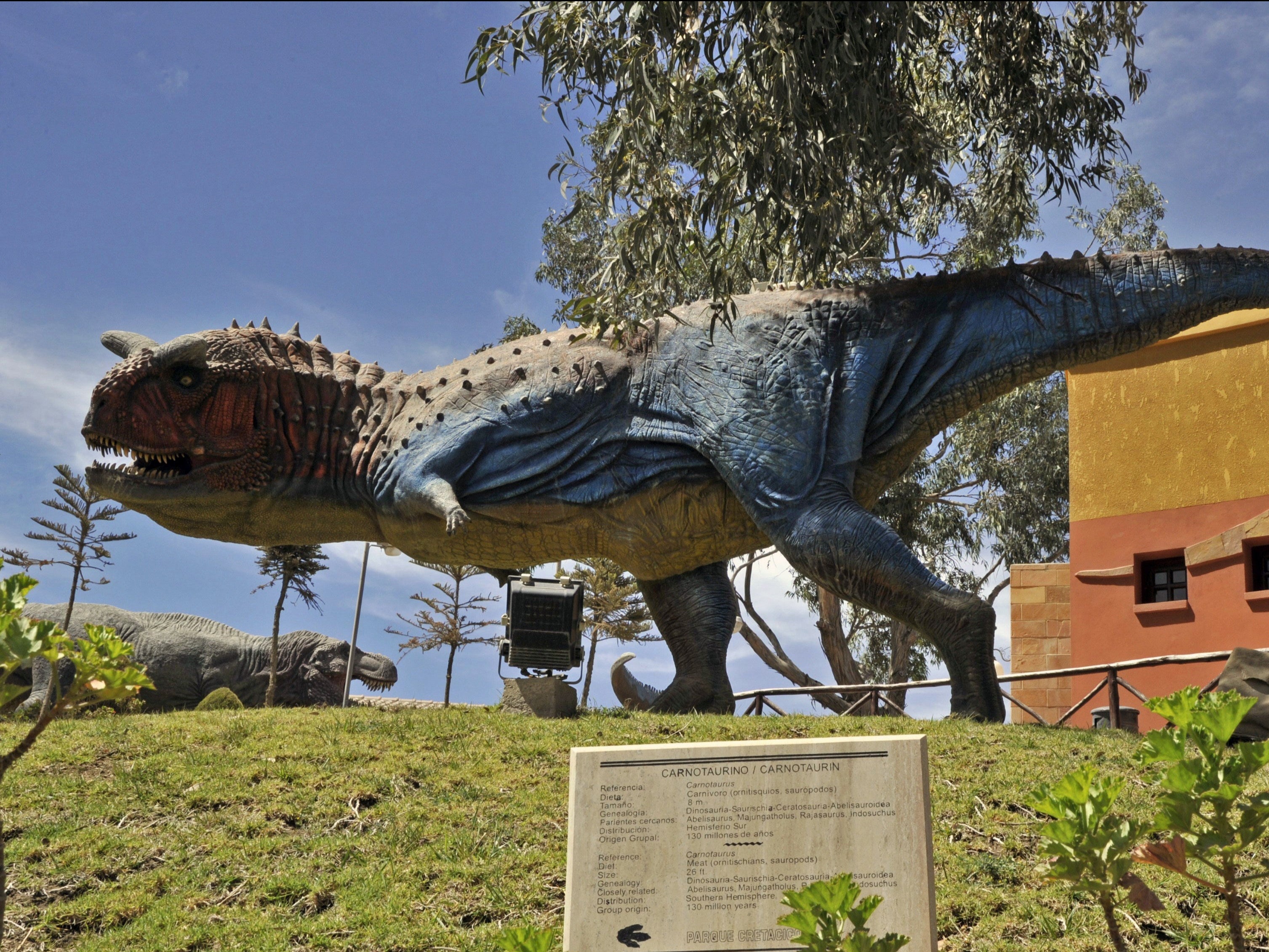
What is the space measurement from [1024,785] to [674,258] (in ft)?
14.1

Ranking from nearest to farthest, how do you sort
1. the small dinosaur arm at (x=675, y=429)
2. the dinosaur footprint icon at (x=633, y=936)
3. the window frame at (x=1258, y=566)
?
the dinosaur footprint icon at (x=633, y=936) < the small dinosaur arm at (x=675, y=429) < the window frame at (x=1258, y=566)

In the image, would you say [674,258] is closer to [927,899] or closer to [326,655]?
[927,899]

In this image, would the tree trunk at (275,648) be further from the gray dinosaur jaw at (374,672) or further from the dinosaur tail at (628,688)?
the dinosaur tail at (628,688)

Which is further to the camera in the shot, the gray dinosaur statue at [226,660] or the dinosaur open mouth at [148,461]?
the gray dinosaur statue at [226,660]

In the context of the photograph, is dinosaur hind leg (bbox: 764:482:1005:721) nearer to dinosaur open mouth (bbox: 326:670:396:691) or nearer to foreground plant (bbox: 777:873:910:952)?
foreground plant (bbox: 777:873:910:952)

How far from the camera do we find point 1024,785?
736cm

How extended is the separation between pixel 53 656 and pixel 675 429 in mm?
5123

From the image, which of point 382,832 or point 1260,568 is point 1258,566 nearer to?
point 1260,568

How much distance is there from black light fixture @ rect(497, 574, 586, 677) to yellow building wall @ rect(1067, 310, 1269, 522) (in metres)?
6.49

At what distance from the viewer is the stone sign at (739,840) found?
526cm

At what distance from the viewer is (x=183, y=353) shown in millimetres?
9727

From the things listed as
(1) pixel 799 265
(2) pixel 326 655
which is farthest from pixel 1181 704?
(2) pixel 326 655

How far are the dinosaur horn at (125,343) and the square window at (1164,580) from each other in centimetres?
1061

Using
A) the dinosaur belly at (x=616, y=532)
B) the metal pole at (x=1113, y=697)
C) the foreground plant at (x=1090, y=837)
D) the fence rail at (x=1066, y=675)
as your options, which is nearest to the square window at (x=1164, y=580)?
the fence rail at (x=1066, y=675)
